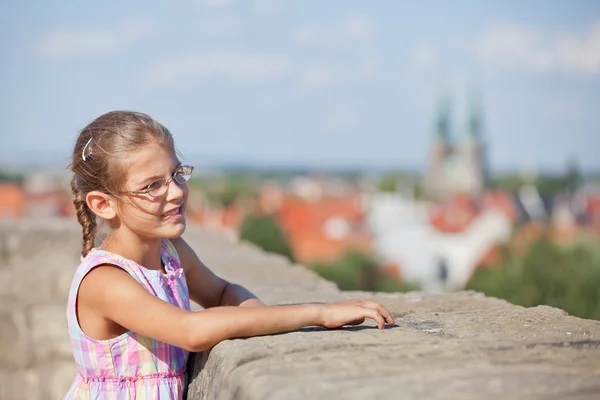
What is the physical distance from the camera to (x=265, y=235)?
18.3 metres

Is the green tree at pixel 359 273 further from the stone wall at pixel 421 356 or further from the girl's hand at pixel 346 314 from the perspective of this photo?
the girl's hand at pixel 346 314

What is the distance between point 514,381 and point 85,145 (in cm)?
111

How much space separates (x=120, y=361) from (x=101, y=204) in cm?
38

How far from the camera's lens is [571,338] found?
66.3 inches

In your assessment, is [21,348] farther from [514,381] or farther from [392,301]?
[514,381]

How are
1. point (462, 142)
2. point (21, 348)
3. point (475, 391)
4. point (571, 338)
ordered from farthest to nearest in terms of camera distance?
point (462, 142) → point (21, 348) → point (571, 338) → point (475, 391)

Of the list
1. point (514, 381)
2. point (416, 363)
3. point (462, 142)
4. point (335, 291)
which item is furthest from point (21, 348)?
point (462, 142)

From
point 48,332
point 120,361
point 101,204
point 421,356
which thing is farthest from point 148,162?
point 48,332

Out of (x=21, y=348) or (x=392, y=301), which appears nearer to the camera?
(x=392, y=301)

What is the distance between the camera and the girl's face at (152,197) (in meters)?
1.87

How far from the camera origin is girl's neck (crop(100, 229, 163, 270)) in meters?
1.93

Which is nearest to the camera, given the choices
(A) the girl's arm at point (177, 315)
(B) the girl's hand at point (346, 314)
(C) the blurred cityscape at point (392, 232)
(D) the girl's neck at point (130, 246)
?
(A) the girl's arm at point (177, 315)

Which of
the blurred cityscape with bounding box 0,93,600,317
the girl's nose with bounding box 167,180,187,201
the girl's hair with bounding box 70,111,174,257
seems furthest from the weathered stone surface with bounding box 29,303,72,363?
the blurred cityscape with bounding box 0,93,600,317

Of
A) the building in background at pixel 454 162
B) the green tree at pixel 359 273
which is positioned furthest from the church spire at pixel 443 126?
the green tree at pixel 359 273
